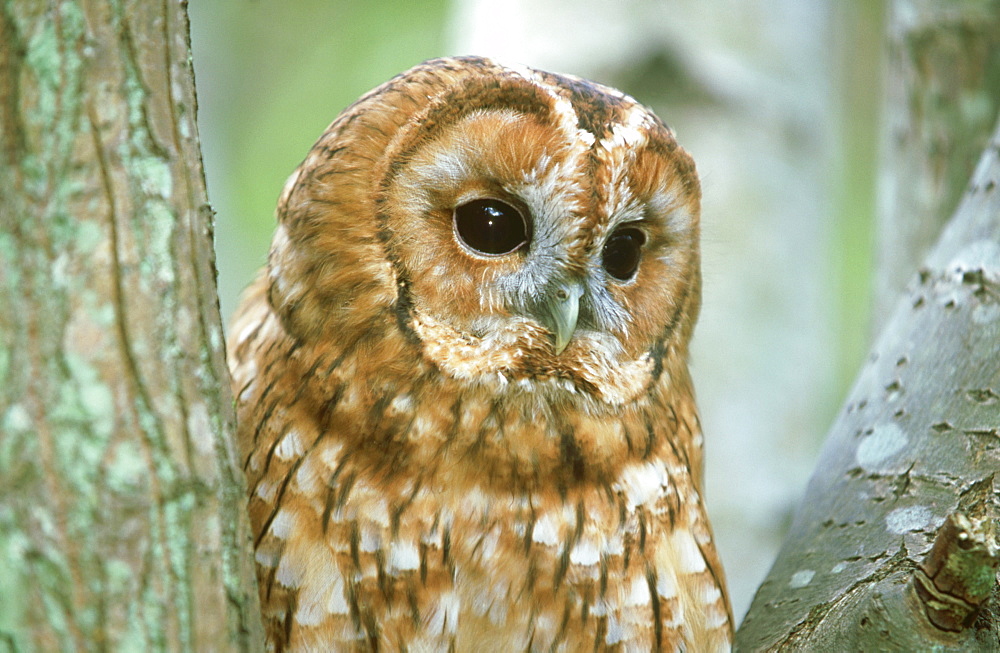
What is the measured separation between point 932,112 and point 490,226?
1417 mm

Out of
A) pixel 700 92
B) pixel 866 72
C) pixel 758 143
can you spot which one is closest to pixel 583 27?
pixel 700 92

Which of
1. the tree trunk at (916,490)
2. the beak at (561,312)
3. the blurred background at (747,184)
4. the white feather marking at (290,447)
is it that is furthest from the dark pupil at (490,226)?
the blurred background at (747,184)

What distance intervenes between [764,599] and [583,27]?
7.12 feet

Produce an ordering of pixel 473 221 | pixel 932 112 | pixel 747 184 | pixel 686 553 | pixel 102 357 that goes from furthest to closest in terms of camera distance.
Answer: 1. pixel 747 184
2. pixel 932 112
3. pixel 686 553
4. pixel 473 221
5. pixel 102 357

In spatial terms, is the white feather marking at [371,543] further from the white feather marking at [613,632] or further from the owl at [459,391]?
the white feather marking at [613,632]

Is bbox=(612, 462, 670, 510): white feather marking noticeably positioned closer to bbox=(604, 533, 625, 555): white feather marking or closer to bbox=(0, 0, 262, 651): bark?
bbox=(604, 533, 625, 555): white feather marking

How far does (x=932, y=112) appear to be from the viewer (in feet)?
7.68

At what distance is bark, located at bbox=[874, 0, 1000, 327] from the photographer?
2.30 meters

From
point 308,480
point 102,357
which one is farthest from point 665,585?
point 102,357

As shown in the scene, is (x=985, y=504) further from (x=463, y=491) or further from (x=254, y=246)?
(x=254, y=246)

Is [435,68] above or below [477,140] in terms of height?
above

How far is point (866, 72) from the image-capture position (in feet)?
17.9

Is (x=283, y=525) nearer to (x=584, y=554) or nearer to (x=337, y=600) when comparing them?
(x=337, y=600)

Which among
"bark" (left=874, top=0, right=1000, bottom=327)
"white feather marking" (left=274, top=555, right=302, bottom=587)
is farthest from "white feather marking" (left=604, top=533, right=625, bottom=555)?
"bark" (left=874, top=0, right=1000, bottom=327)
